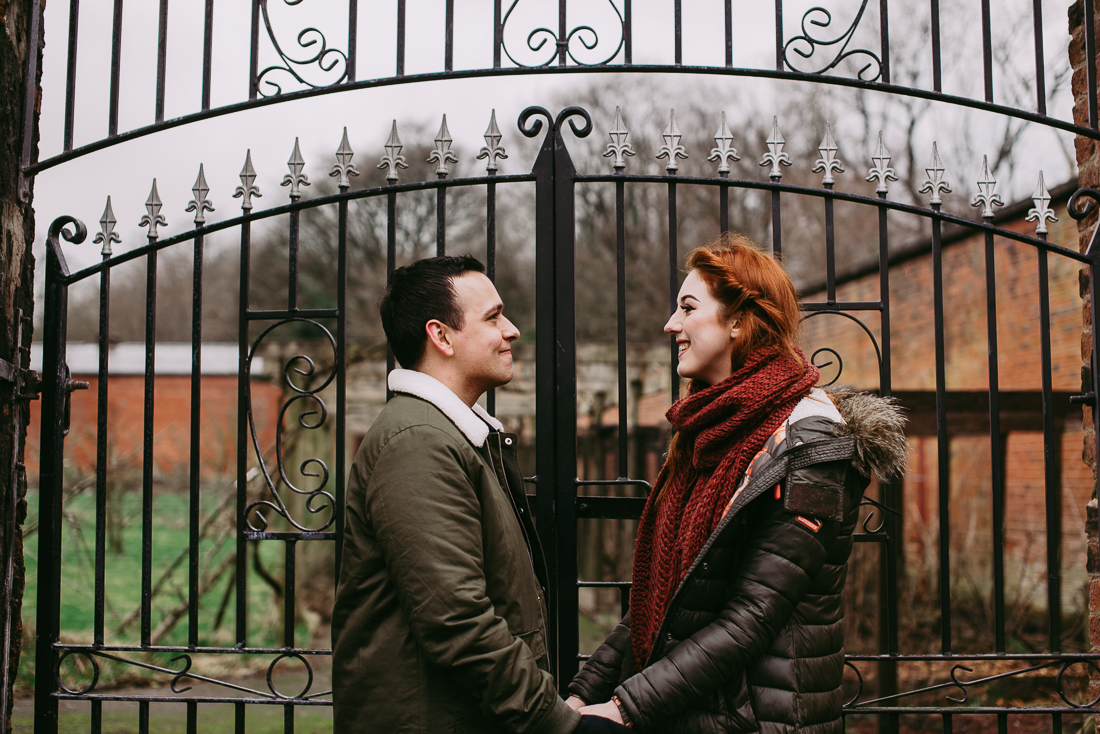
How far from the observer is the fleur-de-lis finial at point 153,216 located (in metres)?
2.95

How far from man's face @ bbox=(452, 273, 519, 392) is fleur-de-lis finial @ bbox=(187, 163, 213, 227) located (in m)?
1.23

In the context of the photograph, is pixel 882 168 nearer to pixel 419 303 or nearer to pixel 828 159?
pixel 828 159

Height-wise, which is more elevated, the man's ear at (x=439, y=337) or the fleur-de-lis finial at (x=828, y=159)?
Answer: the fleur-de-lis finial at (x=828, y=159)

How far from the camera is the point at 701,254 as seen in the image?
229 centimetres

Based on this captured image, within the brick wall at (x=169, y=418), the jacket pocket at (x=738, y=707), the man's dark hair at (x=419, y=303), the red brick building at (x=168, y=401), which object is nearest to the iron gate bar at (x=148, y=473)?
the man's dark hair at (x=419, y=303)

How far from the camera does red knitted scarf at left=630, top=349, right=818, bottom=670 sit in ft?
6.70

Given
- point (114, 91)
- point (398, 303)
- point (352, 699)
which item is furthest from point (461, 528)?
point (114, 91)

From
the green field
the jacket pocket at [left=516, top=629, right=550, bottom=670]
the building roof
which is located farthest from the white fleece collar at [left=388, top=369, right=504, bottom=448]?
the building roof

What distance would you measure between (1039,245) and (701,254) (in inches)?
54.6

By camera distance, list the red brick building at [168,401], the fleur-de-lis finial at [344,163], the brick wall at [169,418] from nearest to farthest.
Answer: the fleur-de-lis finial at [344,163], the brick wall at [169,418], the red brick building at [168,401]

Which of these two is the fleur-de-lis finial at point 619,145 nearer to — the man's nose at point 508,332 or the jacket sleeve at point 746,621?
the man's nose at point 508,332

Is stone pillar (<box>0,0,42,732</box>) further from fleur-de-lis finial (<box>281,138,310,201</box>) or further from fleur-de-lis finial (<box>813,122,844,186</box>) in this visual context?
fleur-de-lis finial (<box>813,122,844,186</box>)

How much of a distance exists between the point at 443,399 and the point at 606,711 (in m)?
0.88

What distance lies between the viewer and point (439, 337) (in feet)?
7.22
